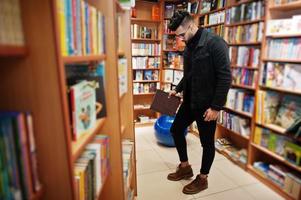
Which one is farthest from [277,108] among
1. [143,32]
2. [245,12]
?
[143,32]

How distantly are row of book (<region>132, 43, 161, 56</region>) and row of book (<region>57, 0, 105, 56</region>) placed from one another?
2.79 m

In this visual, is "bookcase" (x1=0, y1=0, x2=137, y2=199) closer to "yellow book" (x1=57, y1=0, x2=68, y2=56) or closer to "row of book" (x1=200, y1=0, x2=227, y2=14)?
"yellow book" (x1=57, y1=0, x2=68, y2=56)

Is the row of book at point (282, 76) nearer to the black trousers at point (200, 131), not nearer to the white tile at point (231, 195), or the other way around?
the black trousers at point (200, 131)

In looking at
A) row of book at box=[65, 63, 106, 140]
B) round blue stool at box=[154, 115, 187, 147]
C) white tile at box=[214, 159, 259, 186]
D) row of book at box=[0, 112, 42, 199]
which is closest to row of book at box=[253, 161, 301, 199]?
white tile at box=[214, 159, 259, 186]

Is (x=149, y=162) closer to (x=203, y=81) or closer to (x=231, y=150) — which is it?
(x=231, y=150)

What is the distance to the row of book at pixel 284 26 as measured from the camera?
188 centimetres

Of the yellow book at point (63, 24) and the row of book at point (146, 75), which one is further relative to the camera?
the row of book at point (146, 75)

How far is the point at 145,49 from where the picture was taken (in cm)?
388

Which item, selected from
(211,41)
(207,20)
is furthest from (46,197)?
(207,20)

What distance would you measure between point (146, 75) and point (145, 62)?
248mm

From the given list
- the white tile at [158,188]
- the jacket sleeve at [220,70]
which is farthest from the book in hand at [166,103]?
the jacket sleeve at [220,70]

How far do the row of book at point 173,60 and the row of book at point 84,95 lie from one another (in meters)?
→ 2.70

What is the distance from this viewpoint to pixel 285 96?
6.96ft

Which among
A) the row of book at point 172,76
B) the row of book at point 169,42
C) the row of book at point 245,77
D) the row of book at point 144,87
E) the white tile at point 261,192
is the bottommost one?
the white tile at point 261,192
